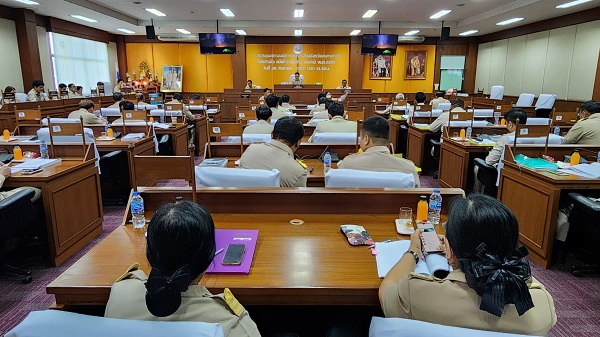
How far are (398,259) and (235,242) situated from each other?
2.27 feet

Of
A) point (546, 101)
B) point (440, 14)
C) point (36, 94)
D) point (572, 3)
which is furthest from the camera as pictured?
point (440, 14)

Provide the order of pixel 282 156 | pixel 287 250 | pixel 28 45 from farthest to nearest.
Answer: pixel 28 45
pixel 282 156
pixel 287 250

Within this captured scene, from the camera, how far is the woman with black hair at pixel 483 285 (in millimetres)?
951

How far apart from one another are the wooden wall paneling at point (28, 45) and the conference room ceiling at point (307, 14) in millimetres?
337

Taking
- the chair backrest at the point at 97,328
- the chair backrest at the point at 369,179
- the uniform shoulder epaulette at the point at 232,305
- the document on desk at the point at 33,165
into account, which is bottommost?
the document on desk at the point at 33,165

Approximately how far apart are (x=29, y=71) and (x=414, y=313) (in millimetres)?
11157

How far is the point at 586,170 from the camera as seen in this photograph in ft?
9.75

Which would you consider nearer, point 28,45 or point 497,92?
point 28,45

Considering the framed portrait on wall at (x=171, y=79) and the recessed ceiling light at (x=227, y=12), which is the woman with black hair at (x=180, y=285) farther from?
the framed portrait on wall at (x=171, y=79)

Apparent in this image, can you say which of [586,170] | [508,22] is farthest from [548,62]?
[586,170]

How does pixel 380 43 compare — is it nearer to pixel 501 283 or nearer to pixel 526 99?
pixel 526 99

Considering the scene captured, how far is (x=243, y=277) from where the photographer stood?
4.64 ft

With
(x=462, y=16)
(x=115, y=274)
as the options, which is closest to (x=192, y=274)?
(x=115, y=274)

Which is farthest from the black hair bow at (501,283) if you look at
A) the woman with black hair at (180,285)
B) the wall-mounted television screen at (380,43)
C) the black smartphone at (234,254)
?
the wall-mounted television screen at (380,43)
